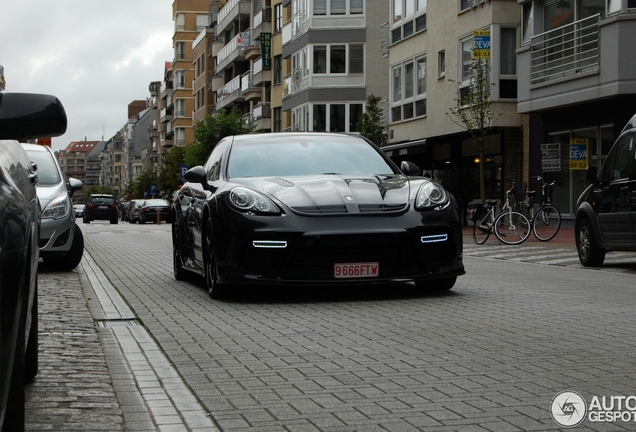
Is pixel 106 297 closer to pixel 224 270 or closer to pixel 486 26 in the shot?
pixel 224 270

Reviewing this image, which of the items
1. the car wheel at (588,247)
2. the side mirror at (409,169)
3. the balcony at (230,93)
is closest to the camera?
the side mirror at (409,169)

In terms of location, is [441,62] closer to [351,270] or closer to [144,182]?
[351,270]

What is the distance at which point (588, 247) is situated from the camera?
1527cm

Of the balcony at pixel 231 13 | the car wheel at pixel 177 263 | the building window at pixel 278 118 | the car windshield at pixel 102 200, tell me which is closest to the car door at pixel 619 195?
the car wheel at pixel 177 263

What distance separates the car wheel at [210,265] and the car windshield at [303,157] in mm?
804

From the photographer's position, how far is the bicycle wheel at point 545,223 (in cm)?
2172

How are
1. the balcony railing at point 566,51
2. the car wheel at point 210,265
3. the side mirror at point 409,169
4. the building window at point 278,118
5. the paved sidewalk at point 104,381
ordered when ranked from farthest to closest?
the building window at point 278,118
the balcony railing at point 566,51
the side mirror at point 409,169
the car wheel at point 210,265
the paved sidewalk at point 104,381

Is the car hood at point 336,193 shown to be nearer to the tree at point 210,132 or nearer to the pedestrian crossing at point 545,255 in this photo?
the pedestrian crossing at point 545,255

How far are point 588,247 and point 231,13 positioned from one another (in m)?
68.1

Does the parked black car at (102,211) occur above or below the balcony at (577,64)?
below

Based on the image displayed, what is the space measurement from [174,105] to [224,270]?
114 meters

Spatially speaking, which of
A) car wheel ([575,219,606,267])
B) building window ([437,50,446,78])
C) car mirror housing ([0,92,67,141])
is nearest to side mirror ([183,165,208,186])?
car mirror housing ([0,92,67,141])

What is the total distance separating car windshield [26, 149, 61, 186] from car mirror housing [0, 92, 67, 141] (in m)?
10.6

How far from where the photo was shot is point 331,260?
8984 millimetres
